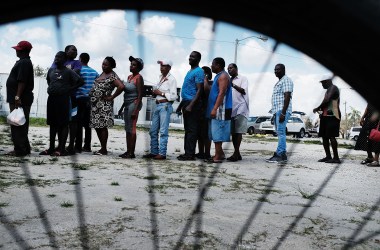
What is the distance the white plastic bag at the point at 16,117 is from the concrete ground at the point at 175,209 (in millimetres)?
455

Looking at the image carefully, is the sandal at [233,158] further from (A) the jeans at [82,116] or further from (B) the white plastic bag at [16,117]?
(B) the white plastic bag at [16,117]

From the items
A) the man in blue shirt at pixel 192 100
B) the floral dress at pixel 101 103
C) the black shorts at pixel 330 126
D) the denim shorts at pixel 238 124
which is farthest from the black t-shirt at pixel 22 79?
the black shorts at pixel 330 126

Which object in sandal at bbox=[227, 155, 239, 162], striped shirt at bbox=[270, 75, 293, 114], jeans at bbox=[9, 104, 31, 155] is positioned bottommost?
sandal at bbox=[227, 155, 239, 162]

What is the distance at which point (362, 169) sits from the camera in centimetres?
705

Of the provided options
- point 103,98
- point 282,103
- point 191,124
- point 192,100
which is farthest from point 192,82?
point 282,103

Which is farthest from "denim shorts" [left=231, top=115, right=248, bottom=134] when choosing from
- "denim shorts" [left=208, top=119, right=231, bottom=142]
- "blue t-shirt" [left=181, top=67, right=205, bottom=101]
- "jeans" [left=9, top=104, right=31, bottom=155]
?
"jeans" [left=9, top=104, right=31, bottom=155]

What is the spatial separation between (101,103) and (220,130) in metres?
A: 1.73

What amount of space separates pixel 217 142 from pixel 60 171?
89.8 inches

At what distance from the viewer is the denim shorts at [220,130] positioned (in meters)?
6.27

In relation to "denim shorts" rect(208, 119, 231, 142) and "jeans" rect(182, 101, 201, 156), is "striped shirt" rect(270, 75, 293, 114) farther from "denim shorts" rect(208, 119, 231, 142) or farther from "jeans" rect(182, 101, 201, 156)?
"jeans" rect(182, 101, 201, 156)

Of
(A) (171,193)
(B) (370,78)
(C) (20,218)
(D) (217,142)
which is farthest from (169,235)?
(D) (217,142)

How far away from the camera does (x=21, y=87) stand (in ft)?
17.6

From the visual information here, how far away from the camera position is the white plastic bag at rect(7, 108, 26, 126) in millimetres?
5281

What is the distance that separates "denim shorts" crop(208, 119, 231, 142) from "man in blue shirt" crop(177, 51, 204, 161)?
0.33m
